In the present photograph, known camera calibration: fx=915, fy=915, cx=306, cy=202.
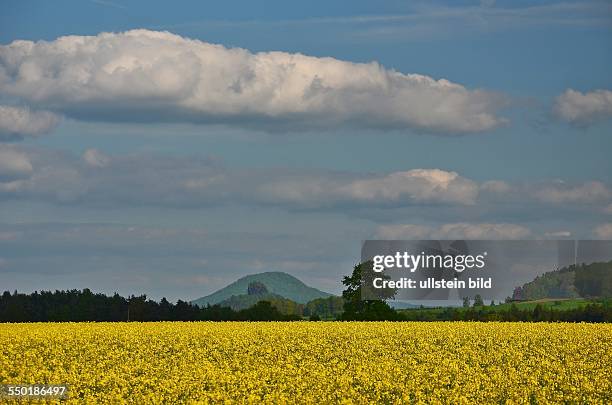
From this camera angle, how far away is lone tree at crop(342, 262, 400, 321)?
82.5m

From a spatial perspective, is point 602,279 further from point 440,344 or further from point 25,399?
point 25,399

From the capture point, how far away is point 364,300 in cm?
8469

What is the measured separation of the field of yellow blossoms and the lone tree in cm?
2778

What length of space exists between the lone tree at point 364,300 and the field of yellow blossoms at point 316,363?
91.2 feet

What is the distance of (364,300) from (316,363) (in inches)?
1995

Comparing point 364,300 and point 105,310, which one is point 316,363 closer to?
point 364,300

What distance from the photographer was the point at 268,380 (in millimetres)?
30312

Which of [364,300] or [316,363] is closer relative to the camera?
[316,363]

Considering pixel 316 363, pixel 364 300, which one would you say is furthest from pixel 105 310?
pixel 316 363

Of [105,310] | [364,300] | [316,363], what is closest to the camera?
[316,363]

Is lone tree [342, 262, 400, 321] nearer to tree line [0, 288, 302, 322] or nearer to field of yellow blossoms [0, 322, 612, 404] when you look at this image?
tree line [0, 288, 302, 322]

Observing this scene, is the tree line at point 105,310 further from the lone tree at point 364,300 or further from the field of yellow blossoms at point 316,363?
the field of yellow blossoms at point 316,363

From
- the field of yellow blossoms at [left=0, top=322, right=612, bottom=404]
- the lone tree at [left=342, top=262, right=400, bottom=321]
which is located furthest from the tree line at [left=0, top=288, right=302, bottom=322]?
the field of yellow blossoms at [left=0, top=322, right=612, bottom=404]

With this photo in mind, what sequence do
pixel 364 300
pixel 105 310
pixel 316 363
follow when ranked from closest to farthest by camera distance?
pixel 316 363, pixel 364 300, pixel 105 310
